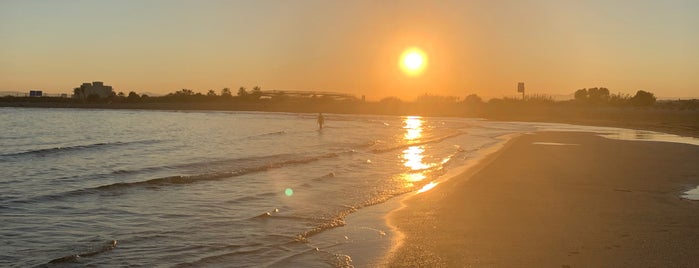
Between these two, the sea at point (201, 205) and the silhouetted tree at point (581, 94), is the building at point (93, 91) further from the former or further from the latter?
the sea at point (201, 205)

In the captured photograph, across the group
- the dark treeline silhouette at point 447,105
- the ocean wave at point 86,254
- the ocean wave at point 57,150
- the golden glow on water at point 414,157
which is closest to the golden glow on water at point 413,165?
the golden glow on water at point 414,157

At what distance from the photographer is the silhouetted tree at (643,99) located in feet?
338

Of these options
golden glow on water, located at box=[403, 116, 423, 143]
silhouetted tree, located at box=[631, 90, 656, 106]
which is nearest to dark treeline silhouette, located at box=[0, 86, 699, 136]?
silhouetted tree, located at box=[631, 90, 656, 106]

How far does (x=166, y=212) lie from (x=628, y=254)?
8.44 metres

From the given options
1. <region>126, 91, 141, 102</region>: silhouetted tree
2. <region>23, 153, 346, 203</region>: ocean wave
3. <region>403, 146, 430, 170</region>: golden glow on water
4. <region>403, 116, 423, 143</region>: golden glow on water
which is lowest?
<region>403, 146, 430, 170</region>: golden glow on water

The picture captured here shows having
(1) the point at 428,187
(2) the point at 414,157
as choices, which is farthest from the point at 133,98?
(1) the point at 428,187

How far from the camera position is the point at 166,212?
39.2 ft

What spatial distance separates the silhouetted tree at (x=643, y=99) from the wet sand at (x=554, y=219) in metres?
91.6

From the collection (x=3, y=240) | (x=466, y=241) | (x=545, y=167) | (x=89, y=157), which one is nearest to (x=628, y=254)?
(x=466, y=241)

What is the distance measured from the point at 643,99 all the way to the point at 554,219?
105 m

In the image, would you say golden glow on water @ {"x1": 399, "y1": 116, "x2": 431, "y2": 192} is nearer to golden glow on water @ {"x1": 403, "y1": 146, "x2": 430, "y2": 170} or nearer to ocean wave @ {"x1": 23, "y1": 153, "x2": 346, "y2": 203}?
golden glow on water @ {"x1": 403, "y1": 146, "x2": 430, "y2": 170}

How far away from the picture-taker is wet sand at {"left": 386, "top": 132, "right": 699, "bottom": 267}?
8.13 metres

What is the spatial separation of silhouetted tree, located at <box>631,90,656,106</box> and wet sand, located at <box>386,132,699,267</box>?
91.6m

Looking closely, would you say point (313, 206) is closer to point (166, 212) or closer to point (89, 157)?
point (166, 212)
